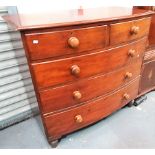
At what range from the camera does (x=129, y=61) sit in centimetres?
132

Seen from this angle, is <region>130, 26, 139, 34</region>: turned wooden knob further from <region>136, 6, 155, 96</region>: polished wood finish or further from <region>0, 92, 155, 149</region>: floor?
<region>0, 92, 155, 149</region>: floor

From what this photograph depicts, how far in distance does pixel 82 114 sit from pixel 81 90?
22cm

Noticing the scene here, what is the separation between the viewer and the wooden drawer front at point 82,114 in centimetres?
119

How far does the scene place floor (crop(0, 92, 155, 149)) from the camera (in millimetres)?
1367

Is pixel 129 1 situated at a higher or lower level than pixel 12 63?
higher

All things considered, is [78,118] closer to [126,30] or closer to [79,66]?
[79,66]

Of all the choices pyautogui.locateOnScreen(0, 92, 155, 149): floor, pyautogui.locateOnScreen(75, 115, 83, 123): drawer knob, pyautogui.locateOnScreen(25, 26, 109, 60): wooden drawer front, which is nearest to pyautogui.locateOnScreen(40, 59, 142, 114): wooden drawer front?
pyautogui.locateOnScreen(75, 115, 83, 123): drawer knob

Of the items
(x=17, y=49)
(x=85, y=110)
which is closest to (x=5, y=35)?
(x=17, y=49)

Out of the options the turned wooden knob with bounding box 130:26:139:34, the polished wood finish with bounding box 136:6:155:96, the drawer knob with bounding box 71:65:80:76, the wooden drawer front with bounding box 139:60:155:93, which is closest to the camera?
the drawer knob with bounding box 71:65:80:76

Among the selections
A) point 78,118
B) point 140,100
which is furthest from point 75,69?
point 140,100

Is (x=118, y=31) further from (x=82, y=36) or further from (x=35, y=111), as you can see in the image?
(x=35, y=111)

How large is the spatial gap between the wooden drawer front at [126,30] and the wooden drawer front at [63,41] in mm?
71

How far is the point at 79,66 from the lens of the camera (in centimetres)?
107
